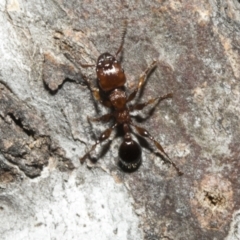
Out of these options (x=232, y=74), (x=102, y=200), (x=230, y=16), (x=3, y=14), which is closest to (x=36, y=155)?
(x=102, y=200)

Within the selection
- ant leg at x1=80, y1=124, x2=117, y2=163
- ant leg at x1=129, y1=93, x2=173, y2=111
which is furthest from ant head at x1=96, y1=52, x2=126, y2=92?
ant leg at x1=80, y1=124, x2=117, y2=163

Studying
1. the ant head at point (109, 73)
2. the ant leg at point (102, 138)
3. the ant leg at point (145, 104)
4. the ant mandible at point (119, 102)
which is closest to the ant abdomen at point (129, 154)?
the ant mandible at point (119, 102)

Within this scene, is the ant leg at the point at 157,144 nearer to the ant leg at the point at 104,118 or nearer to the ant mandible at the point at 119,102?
the ant mandible at the point at 119,102

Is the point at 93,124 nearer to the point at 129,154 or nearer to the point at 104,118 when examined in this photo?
the point at 104,118

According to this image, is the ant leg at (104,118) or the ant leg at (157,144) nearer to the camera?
the ant leg at (157,144)

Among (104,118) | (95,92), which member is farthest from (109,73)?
(104,118)

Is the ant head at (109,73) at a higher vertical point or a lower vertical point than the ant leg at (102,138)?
higher
